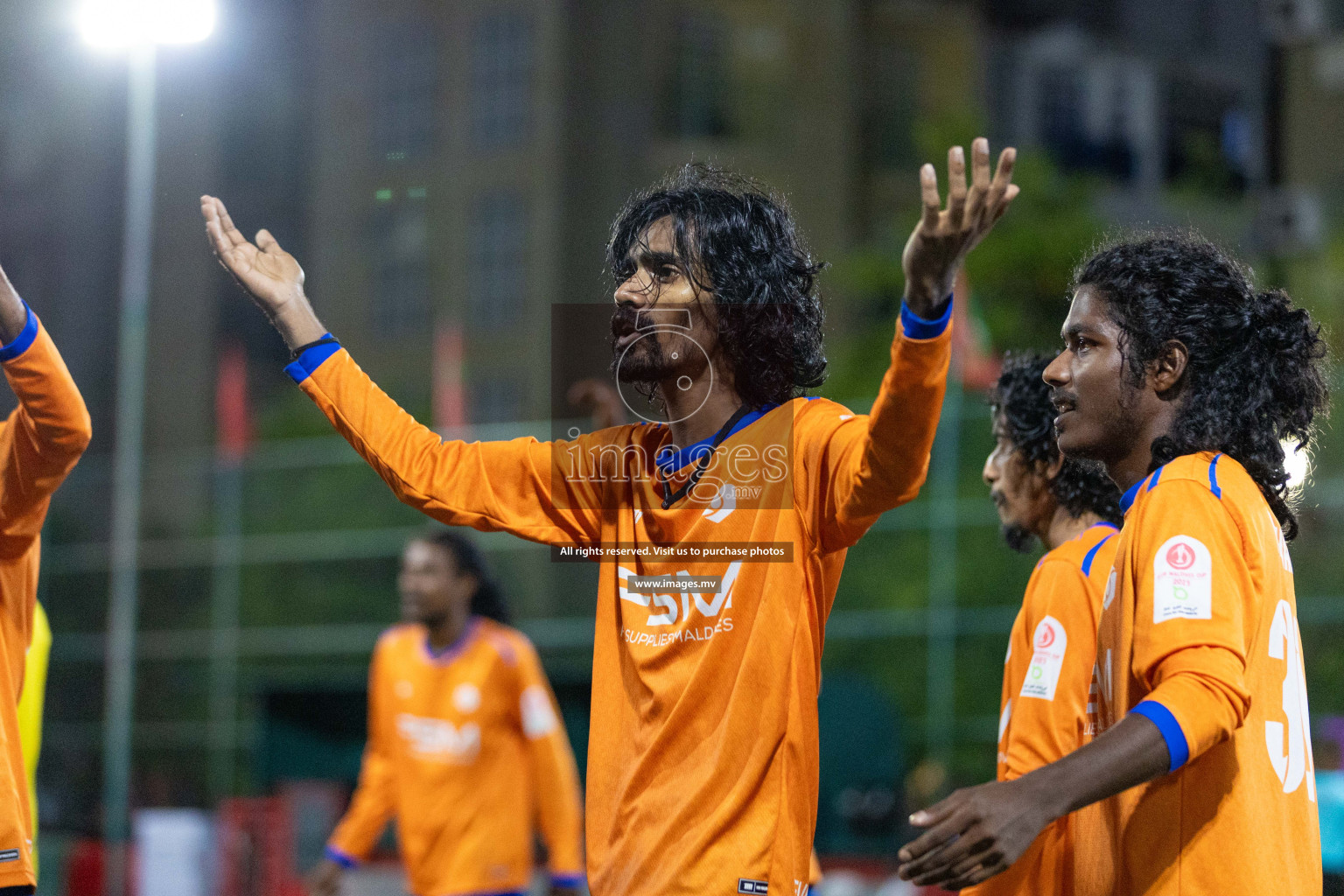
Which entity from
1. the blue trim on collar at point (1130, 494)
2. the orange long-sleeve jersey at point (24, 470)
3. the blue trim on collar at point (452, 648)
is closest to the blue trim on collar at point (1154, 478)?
the blue trim on collar at point (1130, 494)

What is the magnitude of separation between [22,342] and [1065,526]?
8.26ft

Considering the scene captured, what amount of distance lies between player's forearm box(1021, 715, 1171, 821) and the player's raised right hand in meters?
1.72

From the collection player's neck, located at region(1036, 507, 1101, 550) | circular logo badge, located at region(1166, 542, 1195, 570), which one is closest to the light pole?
player's neck, located at region(1036, 507, 1101, 550)

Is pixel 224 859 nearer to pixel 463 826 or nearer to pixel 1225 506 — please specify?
pixel 463 826

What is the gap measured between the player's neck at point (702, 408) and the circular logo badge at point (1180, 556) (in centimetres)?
91

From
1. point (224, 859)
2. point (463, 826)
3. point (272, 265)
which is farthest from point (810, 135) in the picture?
point (272, 265)

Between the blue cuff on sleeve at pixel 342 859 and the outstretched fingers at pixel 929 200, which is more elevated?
the outstretched fingers at pixel 929 200

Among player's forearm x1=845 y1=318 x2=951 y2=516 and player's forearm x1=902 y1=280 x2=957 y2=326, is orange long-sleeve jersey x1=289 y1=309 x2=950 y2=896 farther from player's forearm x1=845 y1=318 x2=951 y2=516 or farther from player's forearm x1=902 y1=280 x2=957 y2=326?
player's forearm x1=902 y1=280 x2=957 y2=326

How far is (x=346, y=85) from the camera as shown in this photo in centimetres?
2533

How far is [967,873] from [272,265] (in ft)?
6.27

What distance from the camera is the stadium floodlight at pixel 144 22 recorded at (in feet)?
16.0

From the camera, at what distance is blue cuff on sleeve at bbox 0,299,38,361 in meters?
3.23

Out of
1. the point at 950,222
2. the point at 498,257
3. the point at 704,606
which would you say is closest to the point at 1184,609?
the point at 950,222

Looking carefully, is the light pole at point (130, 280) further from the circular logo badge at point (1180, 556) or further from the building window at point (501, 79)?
the building window at point (501, 79)
